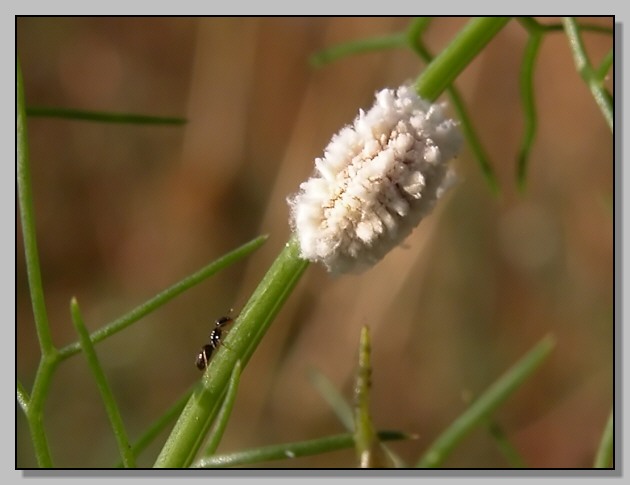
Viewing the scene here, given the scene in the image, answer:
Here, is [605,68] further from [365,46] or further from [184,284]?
[184,284]

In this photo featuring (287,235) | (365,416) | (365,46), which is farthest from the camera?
(287,235)

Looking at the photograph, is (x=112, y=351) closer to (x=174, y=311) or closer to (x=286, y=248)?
(x=174, y=311)

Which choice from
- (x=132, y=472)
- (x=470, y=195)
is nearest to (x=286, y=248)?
(x=132, y=472)

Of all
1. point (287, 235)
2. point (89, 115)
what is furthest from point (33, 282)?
point (287, 235)

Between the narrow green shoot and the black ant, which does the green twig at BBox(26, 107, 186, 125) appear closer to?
the black ant

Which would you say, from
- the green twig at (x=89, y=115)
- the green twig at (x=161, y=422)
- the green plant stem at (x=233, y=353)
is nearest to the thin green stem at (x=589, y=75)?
the green plant stem at (x=233, y=353)

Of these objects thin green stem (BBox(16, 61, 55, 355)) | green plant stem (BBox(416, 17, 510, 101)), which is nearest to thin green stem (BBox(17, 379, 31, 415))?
thin green stem (BBox(16, 61, 55, 355))
